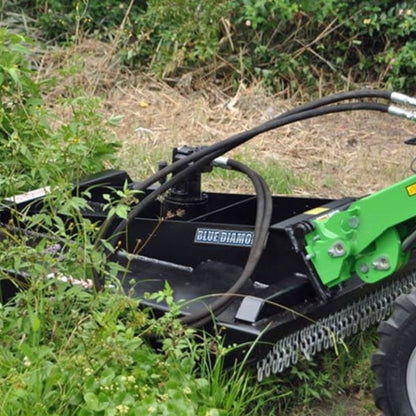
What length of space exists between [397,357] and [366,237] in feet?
1.32

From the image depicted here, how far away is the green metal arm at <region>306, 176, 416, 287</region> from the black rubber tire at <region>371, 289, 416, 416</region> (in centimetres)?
21

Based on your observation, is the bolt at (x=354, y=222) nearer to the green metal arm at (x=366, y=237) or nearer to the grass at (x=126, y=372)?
the green metal arm at (x=366, y=237)

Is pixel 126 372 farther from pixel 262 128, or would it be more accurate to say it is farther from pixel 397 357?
pixel 262 128

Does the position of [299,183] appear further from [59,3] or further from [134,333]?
[59,3]

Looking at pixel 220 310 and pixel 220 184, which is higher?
pixel 220 310

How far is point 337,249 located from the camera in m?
2.84

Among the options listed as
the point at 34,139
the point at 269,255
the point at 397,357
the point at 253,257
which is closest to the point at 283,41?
the point at 34,139

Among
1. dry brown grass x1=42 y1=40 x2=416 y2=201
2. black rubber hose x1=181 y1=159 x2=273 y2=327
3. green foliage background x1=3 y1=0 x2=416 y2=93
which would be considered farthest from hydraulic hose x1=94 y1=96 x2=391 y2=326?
green foliage background x1=3 y1=0 x2=416 y2=93

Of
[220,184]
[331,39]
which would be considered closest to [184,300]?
[220,184]

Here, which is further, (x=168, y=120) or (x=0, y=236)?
(x=168, y=120)

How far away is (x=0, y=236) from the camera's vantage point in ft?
11.0

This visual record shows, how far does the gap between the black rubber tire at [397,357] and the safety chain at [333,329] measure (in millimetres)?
322

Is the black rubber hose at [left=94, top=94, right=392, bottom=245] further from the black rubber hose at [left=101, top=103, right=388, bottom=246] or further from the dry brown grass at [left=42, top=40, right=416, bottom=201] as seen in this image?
the dry brown grass at [left=42, top=40, right=416, bottom=201]

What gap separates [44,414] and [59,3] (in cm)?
598
